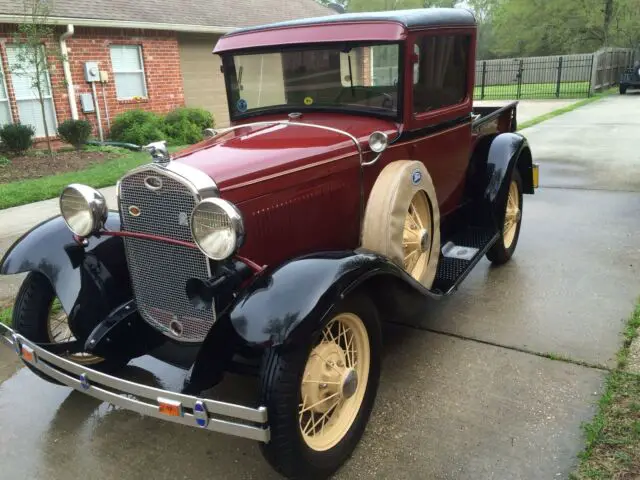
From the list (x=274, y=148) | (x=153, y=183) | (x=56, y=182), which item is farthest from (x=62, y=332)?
(x=56, y=182)

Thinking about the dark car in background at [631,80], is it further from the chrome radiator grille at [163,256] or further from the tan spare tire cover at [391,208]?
the chrome radiator grille at [163,256]

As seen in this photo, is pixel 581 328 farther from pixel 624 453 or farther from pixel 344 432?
pixel 344 432

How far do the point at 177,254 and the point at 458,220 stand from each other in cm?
249

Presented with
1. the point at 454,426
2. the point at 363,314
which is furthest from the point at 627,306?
the point at 363,314

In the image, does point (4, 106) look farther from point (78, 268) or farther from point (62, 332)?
point (78, 268)

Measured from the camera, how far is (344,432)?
2.44 m

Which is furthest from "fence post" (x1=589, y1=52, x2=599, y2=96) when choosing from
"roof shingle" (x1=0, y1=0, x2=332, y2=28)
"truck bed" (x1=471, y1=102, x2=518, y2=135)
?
"truck bed" (x1=471, y1=102, x2=518, y2=135)

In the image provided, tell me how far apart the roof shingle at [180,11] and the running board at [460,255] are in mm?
9791

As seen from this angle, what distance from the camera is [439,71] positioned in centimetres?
357

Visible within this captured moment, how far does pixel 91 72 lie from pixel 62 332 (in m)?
9.43

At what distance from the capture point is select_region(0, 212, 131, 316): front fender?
2.74m

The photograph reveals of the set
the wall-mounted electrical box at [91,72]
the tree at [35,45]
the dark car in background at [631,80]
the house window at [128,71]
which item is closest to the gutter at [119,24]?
the tree at [35,45]

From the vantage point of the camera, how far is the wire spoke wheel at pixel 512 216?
183 inches

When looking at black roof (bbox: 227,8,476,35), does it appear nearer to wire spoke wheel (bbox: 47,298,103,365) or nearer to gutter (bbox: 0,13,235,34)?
wire spoke wheel (bbox: 47,298,103,365)
